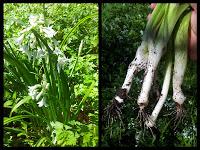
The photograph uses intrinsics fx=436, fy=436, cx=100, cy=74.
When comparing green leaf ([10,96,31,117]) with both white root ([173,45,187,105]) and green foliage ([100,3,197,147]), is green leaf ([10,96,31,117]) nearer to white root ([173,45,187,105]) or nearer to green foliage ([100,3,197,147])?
green foliage ([100,3,197,147])

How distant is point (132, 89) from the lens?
2465 millimetres

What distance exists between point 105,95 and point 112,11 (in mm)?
476

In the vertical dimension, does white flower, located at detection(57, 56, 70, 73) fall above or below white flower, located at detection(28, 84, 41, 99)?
above

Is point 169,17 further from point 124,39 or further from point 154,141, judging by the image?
point 154,141

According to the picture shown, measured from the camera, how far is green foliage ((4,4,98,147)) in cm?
234

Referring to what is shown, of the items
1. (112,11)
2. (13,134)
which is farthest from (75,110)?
(112,11)

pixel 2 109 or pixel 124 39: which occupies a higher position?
pixel 124 39

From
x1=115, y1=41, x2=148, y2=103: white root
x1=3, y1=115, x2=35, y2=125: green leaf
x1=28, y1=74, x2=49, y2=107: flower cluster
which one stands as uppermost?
x1=115, y1=41, x2=148, y2=103: white root

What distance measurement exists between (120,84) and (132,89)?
73 millimetres

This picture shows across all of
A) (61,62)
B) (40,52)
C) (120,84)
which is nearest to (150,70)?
(120,84)

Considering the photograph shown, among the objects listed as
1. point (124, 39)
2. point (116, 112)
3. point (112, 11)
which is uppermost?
point (112, 11)

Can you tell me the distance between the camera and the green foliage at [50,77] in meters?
2.34

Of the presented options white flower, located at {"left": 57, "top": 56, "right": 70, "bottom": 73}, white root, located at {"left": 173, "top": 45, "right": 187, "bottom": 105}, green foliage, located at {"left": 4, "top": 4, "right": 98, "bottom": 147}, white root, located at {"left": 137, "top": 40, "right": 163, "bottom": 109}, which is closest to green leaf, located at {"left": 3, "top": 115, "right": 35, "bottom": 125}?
green foliage, located at {"left": 4, "top": 4, "right": 98, "bottom": 147}

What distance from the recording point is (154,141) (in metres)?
2.43
